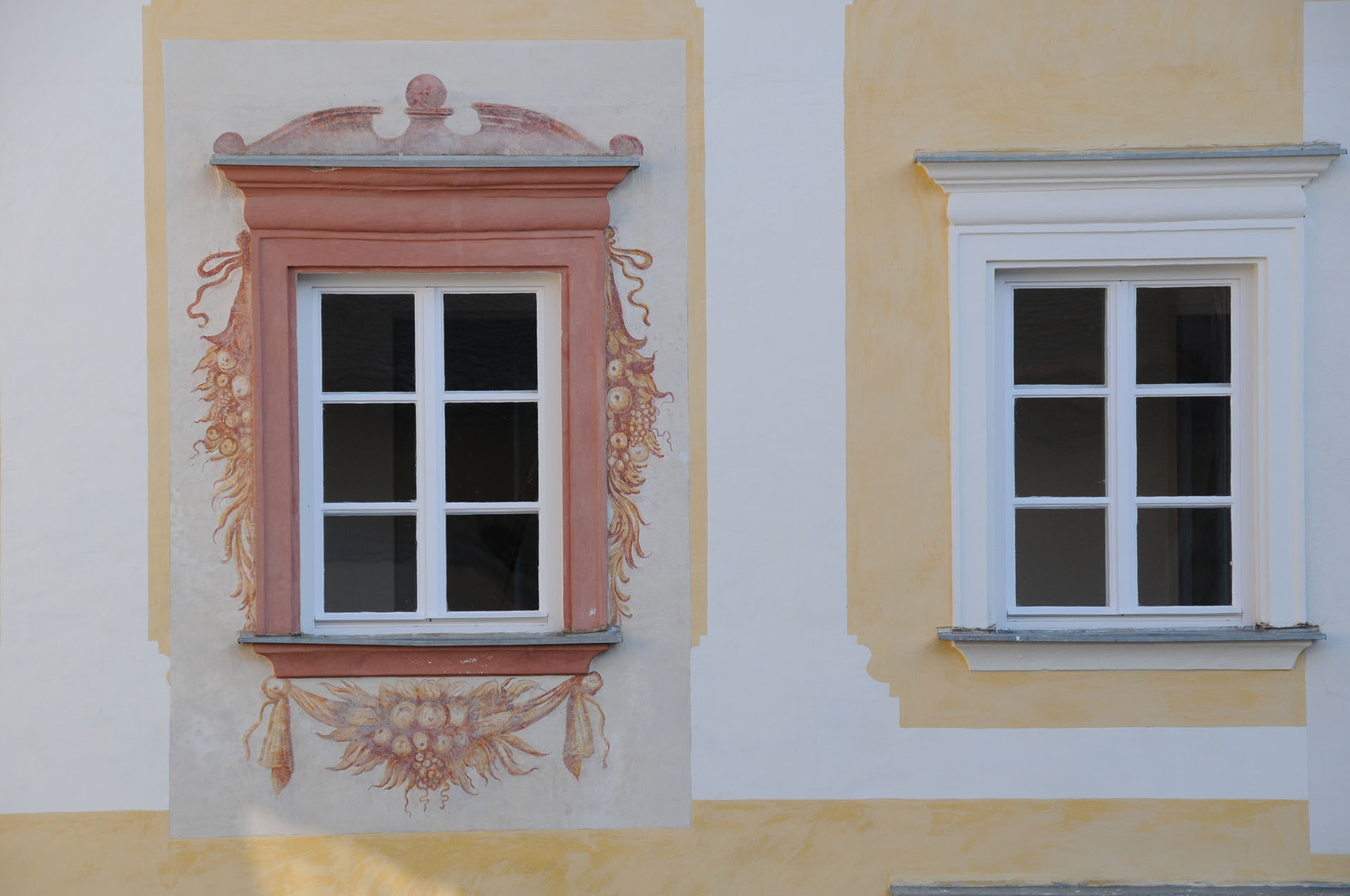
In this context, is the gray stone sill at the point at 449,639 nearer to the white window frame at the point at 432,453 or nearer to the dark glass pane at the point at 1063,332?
the white window frame at the point at 432,453

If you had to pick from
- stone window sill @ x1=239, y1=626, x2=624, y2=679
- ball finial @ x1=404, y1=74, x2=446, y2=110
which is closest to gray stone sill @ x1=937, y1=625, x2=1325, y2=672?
stone window sill @ x1=239, y1=626, x2=624, y2=679

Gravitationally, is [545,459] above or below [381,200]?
below

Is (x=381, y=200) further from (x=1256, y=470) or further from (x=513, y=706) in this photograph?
(x=1256, y=470)

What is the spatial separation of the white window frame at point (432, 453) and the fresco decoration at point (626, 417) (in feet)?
0.69

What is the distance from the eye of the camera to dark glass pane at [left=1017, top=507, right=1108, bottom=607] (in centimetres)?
450

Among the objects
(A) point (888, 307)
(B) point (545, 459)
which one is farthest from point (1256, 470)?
(B) point (545, 459)

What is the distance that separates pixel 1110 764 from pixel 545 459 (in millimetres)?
2402

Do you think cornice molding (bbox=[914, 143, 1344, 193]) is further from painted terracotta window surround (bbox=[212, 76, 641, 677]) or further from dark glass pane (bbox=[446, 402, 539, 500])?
dark glass pane (bbox=[446, 402, 539, 500])

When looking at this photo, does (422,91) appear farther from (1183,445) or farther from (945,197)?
(1183,445)

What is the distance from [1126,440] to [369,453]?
2.87 metres

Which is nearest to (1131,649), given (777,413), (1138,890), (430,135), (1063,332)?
(1138,890)

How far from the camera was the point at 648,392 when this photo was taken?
14.3ft

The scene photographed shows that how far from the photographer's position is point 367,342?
446 centimetres

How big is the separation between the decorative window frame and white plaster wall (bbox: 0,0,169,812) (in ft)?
9.81
